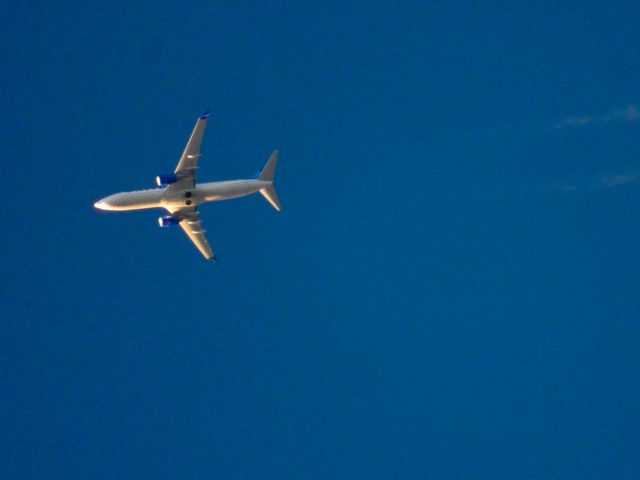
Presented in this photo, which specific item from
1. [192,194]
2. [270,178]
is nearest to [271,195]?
[270,178]

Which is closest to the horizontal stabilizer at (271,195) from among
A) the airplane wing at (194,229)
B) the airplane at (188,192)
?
the airplane at (188,192)

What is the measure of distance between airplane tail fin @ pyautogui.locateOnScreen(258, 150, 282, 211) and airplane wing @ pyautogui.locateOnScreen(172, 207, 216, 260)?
7.19 meters

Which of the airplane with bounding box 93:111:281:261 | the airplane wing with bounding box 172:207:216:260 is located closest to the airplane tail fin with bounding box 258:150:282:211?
the airplane with bounding box 93:111:281:261

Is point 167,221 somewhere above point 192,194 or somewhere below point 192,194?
below

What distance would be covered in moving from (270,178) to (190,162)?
9.02 metres

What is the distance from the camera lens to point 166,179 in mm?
99688

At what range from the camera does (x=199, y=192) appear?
101 m

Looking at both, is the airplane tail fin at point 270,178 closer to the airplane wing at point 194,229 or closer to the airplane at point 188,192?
the airplane at point 188,192

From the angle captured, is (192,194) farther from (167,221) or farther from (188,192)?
(167,221)

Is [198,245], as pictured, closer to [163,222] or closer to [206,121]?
[163,222]

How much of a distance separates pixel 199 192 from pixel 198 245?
8.40 meters

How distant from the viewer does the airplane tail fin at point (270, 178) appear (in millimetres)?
104688

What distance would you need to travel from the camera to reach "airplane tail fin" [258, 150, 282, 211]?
10469cm

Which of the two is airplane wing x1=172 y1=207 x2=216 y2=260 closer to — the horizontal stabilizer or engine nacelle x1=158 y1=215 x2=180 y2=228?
engine nacelle x1=158 y1=215 x2=180 y2=228
